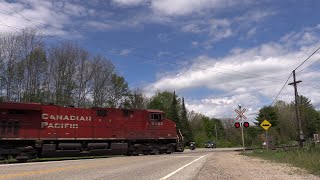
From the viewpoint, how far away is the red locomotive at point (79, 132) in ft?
83.6

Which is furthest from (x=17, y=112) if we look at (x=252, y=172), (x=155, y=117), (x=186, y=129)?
(x=186, y=129)

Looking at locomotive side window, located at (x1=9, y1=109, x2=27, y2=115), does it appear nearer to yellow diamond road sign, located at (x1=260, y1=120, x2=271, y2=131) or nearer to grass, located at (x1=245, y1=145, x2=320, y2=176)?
grass, located at (x1=245, y1=145, x2=320, y2=176)

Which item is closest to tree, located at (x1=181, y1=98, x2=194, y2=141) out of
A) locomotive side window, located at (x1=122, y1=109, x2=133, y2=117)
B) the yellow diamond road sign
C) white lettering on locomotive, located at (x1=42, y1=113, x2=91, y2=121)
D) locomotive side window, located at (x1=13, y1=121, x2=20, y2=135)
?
locomotive side window, located at (x1=122, y1=109, x2=133, y2=117)

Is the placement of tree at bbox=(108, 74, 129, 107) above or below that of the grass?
above

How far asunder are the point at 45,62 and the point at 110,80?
13.4m

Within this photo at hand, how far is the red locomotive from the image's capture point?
1003 inches

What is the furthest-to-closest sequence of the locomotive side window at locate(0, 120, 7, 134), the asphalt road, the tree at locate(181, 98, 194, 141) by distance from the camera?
the tree at locate(181, 98, 194, 141) → the locomotive side window at locate(0, 120, 7, 134) → the asphalt road

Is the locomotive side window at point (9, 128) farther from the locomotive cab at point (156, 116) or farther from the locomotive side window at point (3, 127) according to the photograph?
the locomotive cab at point (156, 116)

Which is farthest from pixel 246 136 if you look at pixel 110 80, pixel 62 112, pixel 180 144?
pixel 62 112

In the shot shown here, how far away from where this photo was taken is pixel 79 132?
29938mm

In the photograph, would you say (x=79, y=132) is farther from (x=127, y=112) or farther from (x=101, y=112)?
(x=127, y=112)

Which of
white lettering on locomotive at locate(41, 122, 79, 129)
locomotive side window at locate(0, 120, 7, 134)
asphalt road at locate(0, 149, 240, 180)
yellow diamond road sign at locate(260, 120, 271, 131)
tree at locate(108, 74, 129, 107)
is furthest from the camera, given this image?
tree at locate(108, 74, 129, 107)

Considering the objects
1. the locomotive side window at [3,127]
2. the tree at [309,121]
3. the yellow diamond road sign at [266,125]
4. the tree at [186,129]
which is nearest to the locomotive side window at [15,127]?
the locomotive side window at [3,127]

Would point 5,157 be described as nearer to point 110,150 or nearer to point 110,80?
point 110,150
